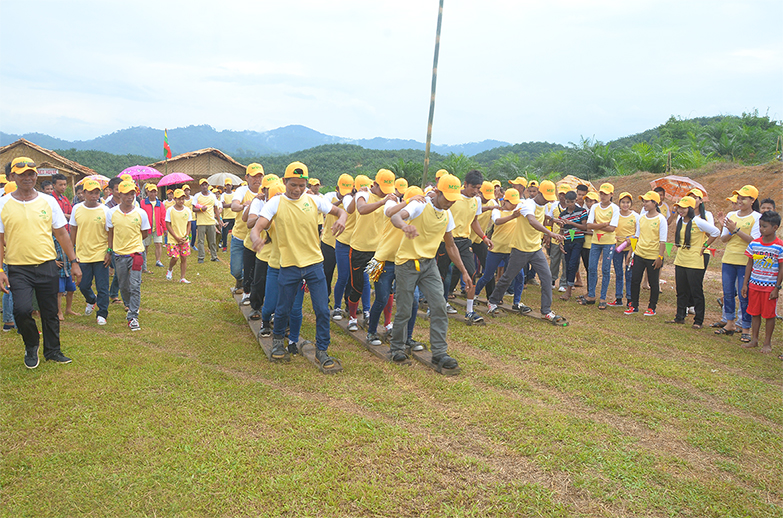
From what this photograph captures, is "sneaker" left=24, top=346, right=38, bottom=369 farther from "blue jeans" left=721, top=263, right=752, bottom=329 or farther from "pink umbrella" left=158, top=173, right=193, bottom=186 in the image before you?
"pink umbrella" left=158, top=173, right=193, bottom=186

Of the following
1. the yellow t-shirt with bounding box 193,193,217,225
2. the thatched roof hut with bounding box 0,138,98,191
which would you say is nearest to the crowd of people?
the yellow t-shirt with bounding box 193,193,217,225

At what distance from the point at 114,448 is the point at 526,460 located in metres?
3.27

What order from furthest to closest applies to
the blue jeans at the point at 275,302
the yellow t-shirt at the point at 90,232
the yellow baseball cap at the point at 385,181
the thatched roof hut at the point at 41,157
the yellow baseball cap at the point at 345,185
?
the thatched roof hut at the point at 41,157
the yellow baseball cap at the point at 345,185
the yellow t-shirt at the point at 90,232
the yellow baseball cap at the point at 385,181
the blue jeans at the point at 275,302

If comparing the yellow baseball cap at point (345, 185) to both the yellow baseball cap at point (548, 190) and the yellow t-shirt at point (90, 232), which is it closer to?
the yellow t-shirt at point (90, 232)

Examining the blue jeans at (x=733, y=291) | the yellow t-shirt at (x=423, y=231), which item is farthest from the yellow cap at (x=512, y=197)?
the blue jeans at (x=733, y=291)

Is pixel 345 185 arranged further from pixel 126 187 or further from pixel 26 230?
pixel 26 230

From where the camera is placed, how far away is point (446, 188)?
537cm

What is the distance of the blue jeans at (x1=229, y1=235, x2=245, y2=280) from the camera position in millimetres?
7894

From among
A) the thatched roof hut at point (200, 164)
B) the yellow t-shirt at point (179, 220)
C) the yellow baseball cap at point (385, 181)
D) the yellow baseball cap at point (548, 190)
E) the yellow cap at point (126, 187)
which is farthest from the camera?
the thatched roof hut at point (200, 164)

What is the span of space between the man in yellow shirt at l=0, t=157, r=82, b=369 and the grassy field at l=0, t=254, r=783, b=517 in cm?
46

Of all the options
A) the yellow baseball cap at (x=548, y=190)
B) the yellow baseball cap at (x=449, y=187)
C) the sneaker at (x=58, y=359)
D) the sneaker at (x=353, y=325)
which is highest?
the yellow baseball cap at (x=548, y=190)

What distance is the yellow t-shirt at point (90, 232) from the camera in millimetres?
6867

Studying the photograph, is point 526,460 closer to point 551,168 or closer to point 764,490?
point 764,490

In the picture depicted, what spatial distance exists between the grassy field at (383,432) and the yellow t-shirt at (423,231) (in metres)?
1.34
